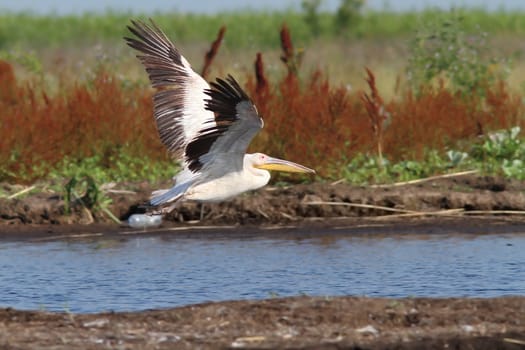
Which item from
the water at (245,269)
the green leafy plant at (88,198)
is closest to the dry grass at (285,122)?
the green leafy plant at (88,198)

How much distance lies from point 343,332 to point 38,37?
4131cm

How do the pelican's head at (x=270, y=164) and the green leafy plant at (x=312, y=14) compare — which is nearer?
the pelican's head at (x=270, y=164)

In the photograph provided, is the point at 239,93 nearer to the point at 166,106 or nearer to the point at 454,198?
the point at 166,106

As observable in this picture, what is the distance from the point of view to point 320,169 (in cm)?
1207

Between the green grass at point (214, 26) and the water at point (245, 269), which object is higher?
the green grass at point (214, 26)

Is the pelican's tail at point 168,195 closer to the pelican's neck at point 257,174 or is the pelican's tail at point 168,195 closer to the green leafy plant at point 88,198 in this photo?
the pelican's neck at point 257,174

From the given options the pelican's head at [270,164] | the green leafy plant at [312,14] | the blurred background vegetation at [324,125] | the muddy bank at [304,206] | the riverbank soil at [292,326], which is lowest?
the riverbank soil at [292,326]

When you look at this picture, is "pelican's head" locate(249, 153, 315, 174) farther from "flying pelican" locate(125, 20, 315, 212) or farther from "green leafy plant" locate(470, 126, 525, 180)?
"green leafy plant" locate(470, 126, 525, 180)

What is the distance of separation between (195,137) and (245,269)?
1026 mm

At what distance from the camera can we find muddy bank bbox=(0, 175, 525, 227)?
11.3m

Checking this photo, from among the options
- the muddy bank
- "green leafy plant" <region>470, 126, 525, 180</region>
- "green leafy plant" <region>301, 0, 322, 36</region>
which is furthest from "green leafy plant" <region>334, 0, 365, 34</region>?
the muddy bank

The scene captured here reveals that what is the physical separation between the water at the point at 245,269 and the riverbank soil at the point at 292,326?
709mm

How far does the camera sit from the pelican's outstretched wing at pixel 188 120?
29.5ft

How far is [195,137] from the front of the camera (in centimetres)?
934
